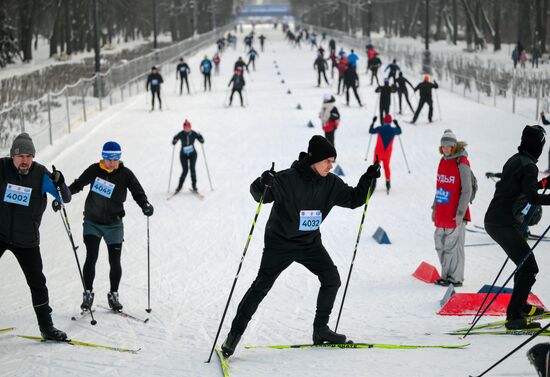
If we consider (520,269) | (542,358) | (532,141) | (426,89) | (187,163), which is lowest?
(187,163)

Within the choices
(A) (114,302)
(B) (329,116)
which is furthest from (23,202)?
(B) (329,116)

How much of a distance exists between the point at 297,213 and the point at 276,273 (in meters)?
0.47

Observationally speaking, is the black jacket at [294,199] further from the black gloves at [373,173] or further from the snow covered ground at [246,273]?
the snow covered ground at [246,273]

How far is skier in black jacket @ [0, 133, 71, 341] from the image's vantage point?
6.71 m

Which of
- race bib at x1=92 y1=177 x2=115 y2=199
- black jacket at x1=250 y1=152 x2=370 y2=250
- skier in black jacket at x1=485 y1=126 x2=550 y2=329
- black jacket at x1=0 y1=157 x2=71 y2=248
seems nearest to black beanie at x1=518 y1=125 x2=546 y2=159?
skier in black jacket at x1=485 y1=126 x2=550 y2=329

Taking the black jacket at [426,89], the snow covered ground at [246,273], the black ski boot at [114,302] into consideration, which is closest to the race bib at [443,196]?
the snow covered ground at [246,273]

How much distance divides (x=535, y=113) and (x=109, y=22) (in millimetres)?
62626

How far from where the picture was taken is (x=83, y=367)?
→ 6453mm

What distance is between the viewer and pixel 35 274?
22.5ft

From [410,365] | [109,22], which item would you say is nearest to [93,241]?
[410,365]

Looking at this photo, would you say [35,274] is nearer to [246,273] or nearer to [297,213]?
[297,213]

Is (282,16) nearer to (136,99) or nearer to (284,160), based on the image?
(136,99)

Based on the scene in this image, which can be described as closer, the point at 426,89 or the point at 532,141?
the point at 532,141

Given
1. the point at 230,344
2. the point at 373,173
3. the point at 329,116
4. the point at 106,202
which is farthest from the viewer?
the point at 329,116
